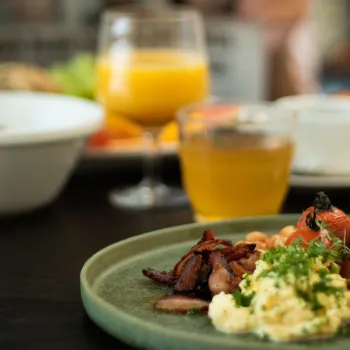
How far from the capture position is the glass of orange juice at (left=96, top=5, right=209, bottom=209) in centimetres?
182

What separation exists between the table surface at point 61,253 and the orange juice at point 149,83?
0.51 feet

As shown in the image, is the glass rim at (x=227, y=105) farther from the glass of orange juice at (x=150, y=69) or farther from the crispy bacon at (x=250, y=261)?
the crispy bacon at (x=250, y=261)

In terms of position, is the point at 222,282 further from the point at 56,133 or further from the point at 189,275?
the point at 56,133

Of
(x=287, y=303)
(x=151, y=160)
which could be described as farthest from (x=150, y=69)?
(x=287, y=303)

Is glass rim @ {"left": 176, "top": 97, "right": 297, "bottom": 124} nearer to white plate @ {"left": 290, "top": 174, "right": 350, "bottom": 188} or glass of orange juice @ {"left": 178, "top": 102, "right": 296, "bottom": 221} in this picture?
glass of orange juice @ {"left": 178, "top": 102, "right": 296, "bottom": 221}

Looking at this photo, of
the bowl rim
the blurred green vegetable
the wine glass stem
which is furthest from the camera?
the blurred green vegetable

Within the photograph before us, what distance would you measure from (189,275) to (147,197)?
68 cm

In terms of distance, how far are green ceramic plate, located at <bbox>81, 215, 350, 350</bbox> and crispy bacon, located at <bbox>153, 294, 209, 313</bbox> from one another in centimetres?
1

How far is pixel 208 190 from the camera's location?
149cm

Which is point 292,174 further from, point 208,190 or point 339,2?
point 339,2

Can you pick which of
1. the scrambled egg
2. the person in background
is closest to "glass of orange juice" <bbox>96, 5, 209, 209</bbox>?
the scrambled egg

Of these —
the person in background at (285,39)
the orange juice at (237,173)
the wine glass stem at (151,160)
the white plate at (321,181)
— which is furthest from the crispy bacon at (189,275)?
the person in background at (285,39)

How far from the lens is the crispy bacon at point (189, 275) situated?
100cm

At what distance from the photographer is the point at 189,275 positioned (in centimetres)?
101
